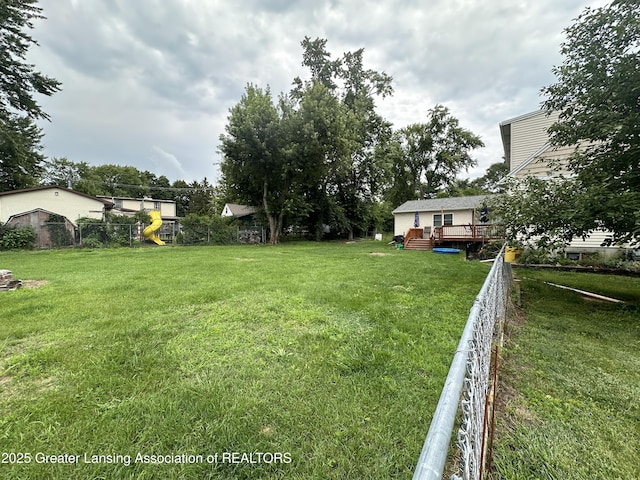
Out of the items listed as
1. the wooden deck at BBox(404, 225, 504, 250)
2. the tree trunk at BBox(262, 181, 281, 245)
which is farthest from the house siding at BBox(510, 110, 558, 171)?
the tree trunk at BBox(262, 181, 281, 245)

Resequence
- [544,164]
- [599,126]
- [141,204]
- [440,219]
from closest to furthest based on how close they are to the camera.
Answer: [599,126] < [544,164] < [440,219] < [141,204]

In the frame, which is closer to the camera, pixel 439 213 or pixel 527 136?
pixel 527 136

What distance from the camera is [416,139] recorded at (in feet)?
97.3

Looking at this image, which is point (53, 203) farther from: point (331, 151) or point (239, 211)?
point (239, 211)

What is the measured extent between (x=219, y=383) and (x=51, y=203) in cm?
2093

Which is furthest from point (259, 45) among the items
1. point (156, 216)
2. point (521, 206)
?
point (156, 216)

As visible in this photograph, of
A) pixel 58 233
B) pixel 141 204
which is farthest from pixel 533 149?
pixel 141 204

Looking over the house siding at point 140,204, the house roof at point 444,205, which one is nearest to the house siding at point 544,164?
the house roof at point 444,205

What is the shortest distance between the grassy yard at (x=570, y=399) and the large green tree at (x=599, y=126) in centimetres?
157

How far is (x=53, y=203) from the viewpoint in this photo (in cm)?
1628

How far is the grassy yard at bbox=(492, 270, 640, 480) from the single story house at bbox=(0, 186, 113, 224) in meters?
21.6

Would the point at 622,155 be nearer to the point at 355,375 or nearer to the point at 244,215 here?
the point at 355,375

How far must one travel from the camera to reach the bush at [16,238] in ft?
41.7

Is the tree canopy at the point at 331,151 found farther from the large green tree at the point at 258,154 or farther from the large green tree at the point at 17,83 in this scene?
the large green tree at the point at 17,83
